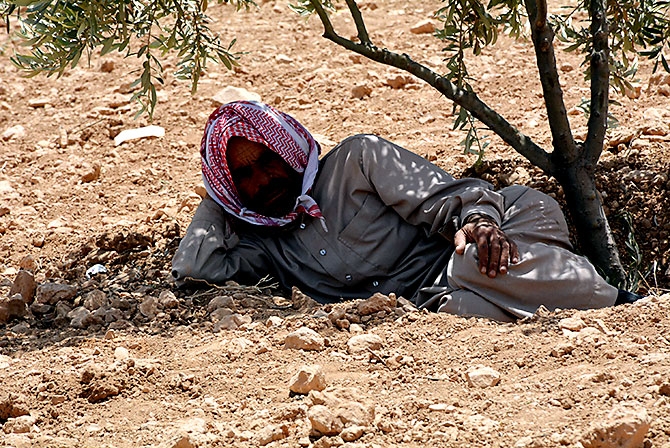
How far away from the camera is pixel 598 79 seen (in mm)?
3988

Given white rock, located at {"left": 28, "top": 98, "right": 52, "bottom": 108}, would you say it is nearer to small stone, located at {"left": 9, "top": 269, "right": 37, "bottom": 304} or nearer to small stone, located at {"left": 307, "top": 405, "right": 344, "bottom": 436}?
small stone, located at {"left": 9, "top": 269, "right": 37, "bottom": 304}

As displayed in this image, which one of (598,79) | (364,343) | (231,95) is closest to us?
(364,343)

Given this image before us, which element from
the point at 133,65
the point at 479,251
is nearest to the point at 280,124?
the point at 479,251

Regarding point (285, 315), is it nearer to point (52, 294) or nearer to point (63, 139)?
point (52, 294)

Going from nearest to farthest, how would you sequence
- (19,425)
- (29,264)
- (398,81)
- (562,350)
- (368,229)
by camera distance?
(19,425) < (562,350) < (368,229) < (29,264) < (398,81)

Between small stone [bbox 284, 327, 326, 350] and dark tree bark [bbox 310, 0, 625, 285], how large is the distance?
57.4 inches

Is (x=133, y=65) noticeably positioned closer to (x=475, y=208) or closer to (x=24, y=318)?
(x=24, y=318)

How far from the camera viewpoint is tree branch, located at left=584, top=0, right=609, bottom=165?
389 cm

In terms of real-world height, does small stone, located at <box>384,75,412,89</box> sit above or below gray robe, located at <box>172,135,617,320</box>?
above

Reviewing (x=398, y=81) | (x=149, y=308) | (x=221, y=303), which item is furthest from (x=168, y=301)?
(x=398, y=81)

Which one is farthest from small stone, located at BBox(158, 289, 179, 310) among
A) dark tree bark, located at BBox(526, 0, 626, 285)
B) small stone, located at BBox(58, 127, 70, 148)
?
small stone, located at BBox(58, 127, 70, 148)

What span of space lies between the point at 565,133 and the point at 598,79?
0.87 ft

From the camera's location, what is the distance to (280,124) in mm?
4242

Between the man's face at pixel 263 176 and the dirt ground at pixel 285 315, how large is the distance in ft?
1.29
